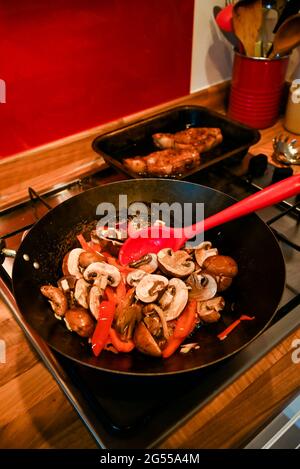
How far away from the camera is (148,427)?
27.4 inches

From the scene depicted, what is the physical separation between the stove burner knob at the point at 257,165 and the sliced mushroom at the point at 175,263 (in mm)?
497

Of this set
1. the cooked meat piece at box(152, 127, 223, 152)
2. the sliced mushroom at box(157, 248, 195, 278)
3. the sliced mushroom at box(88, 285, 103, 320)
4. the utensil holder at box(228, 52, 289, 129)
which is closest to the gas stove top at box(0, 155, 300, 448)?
the sliced mushroom at box(88, 285, 103, 320)

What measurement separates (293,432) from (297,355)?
0.15m

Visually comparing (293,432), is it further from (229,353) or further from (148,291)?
(148,291)

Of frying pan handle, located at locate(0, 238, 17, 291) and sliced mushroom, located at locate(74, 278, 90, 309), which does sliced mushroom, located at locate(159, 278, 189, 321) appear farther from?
frying pan handle, located at locate(0, 238, 17, 291)

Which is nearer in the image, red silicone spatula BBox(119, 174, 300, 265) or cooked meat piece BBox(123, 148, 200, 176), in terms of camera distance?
red silicone spatula BBox(119, 174, 300, 265)

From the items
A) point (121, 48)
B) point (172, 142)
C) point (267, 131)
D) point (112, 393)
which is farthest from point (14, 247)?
point (267, 131)

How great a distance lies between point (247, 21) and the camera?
4.45ft

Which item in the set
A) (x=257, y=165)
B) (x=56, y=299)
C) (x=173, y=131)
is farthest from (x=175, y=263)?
(x=173, y=131)

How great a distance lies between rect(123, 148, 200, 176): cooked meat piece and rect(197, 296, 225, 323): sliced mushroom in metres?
0.50

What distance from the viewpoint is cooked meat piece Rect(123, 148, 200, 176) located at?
1.21m

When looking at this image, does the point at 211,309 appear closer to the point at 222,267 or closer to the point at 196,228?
the point at 222,267

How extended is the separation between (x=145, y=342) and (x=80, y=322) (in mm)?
133

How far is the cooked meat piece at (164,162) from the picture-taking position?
3.95ft
